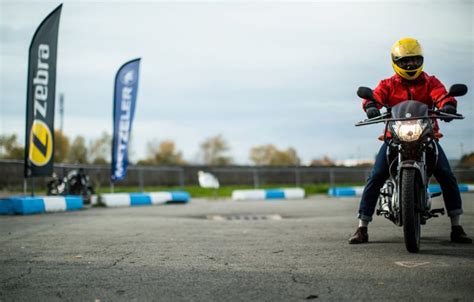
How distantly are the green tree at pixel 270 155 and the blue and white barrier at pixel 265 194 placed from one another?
32.5 metres

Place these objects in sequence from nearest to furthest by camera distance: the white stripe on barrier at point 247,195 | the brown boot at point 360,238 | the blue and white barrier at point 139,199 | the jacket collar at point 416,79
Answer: the jacket collar at point 416,79, the brown boot at point 360,238, the blue and white barrier at point 139,199, the white stripe on barrier at point 247,195

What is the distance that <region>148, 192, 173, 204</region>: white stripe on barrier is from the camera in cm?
2298

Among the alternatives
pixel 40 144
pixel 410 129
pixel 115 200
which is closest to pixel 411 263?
pixel 410 129

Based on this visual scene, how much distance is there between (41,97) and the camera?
49.9 ft

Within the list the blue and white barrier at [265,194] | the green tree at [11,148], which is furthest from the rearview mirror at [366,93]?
the green tree at [11,148]

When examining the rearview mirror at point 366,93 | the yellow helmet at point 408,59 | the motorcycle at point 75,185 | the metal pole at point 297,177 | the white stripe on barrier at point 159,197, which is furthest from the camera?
the metal pole at point 297,177

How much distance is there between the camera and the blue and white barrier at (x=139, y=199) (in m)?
21.1

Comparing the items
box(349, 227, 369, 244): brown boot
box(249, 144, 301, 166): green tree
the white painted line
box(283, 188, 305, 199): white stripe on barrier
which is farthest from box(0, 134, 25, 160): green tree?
the white painted line

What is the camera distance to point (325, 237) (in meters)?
7.80

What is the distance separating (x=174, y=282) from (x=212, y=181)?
88.5ft

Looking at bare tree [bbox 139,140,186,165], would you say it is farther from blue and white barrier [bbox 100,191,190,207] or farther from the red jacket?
the red jacket

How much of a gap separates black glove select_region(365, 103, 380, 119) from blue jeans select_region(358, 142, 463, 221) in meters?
0.41

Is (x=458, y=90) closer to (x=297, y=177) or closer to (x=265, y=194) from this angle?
(x=265, y=194)

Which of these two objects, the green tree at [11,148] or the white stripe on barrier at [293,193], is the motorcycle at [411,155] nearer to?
the white stripe on barrier at [293,193]
